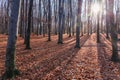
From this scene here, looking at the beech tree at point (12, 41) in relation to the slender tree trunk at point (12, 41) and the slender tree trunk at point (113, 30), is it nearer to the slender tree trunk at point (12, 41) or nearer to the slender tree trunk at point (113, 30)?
the slender tree trunk at point (12, 41)

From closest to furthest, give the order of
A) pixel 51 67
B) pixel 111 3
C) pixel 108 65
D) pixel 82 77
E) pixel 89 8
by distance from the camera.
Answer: pixel 82 77 → pixel 51 67 → pixel 108 65 → pixel 111 3 → pixel 89 8

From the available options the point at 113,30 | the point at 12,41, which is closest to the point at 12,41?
the point at 12,41

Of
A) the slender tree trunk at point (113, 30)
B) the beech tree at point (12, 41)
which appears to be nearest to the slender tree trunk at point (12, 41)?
the beech tree at point (12, 41)

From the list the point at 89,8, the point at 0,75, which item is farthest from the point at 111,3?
the point at 89,8

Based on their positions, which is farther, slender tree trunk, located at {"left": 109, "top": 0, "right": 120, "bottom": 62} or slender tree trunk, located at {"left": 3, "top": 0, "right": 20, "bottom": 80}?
slender tree trunk, located at {"left": 109, "top": 0, "right": 120, "bottom": 62}

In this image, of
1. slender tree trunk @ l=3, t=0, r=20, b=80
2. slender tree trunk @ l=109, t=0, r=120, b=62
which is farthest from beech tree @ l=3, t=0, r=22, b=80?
slender tree trunk @ l=109, t=0, r=120, b=62

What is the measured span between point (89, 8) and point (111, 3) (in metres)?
32.9

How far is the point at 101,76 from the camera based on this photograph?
8.29 meters

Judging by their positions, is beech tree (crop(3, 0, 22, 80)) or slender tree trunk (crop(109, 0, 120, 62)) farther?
slender tree trunk (crop(109, 0, 120, 62))

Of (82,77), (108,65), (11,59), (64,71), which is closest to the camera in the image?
(11,59)

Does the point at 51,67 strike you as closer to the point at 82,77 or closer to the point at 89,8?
the point at 82,77

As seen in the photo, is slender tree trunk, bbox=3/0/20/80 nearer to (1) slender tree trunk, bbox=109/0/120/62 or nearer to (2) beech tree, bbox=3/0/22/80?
(2) beech tree, bbox=3/0/22/80

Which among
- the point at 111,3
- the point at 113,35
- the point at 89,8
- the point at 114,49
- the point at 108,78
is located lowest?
the point at 108,78

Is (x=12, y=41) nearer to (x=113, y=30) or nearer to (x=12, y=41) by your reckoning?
(x=12, y=41)
